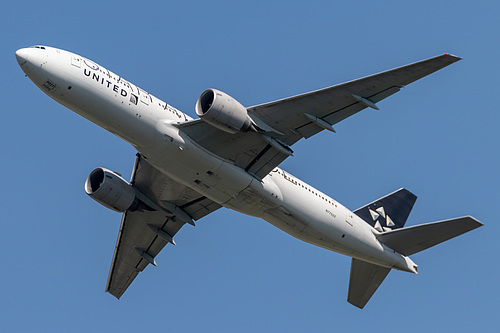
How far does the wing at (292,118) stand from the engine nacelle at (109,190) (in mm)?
6815

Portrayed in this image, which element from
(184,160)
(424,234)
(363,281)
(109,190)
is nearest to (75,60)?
(184,160)

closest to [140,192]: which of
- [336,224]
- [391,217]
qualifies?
[336,224]

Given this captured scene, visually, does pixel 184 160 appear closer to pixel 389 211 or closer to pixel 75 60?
pixel 75 60

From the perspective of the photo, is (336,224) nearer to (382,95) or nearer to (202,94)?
(382,95)

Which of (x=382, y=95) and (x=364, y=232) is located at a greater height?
(x=382, y=95)

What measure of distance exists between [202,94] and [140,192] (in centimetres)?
930

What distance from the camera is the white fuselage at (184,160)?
32.0 meters

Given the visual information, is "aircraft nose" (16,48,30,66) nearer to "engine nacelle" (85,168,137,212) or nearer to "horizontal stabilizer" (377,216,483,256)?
"engine nacelle" (85,168,137,212)

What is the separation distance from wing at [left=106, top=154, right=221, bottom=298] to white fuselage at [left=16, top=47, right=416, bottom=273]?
12.9 ft

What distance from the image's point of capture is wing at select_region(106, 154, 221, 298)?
39.0m

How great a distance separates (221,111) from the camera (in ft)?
105

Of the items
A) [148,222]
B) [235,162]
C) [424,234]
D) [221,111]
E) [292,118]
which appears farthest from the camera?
[148,222]

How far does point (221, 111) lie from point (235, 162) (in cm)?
364

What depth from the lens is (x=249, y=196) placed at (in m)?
35.4
